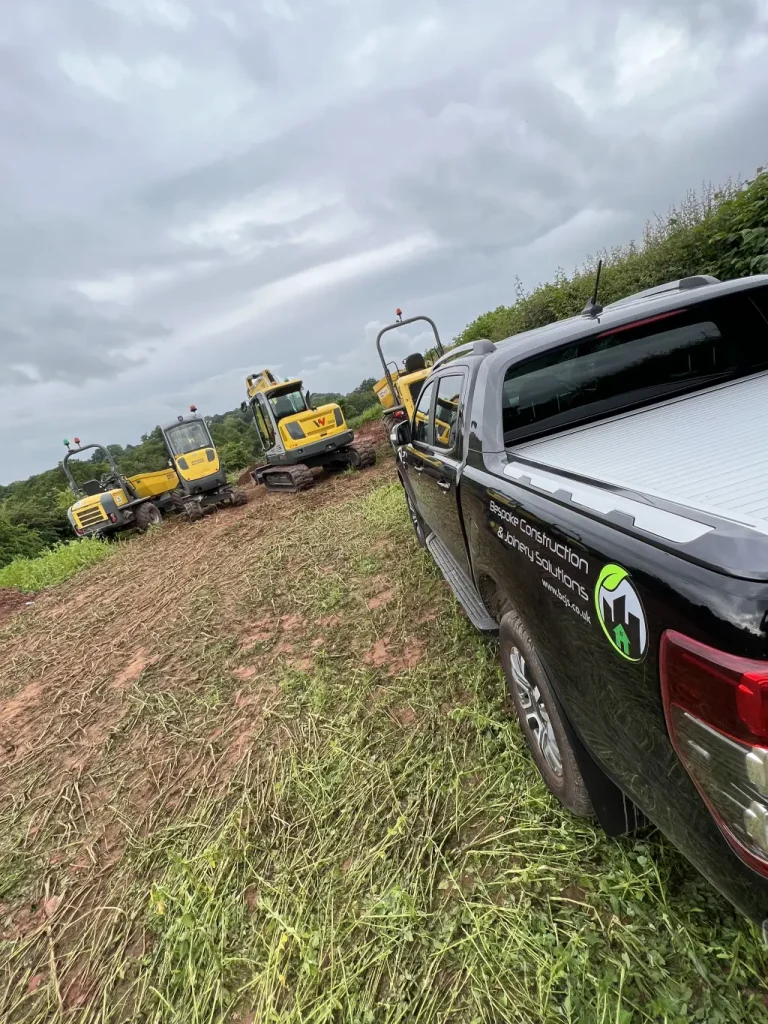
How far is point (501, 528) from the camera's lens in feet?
7.15

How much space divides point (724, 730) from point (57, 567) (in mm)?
13246

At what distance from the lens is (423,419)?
4320mm

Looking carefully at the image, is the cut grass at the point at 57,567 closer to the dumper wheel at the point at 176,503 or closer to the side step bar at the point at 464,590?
the dumper wheel at the point at 176,503

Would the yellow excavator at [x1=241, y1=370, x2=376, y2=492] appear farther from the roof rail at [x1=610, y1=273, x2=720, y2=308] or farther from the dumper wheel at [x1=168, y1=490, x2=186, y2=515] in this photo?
the roof rail at [x1=610, y1=273, x2=720, y2=308]

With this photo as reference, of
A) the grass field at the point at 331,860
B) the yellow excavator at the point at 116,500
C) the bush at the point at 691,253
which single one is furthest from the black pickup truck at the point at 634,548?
the yellow excavator at the point at 116,500

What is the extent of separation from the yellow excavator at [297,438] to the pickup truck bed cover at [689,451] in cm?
936

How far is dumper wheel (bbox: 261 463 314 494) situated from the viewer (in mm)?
11680

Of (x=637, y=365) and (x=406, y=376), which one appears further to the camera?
(x=406, y=376)

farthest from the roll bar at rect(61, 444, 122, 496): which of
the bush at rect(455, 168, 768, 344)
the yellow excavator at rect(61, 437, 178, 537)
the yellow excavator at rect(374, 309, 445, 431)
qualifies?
the bush at rect(455, 168, 768, 344)

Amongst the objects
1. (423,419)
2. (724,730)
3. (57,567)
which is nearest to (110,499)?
(57,567)

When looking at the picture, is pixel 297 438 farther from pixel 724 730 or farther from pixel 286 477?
pixel 724 730

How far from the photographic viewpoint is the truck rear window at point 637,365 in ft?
9.23

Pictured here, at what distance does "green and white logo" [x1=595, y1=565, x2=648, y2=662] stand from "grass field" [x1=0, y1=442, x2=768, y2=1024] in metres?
1.13

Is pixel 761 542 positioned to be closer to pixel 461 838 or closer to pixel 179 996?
pixel 461 838
